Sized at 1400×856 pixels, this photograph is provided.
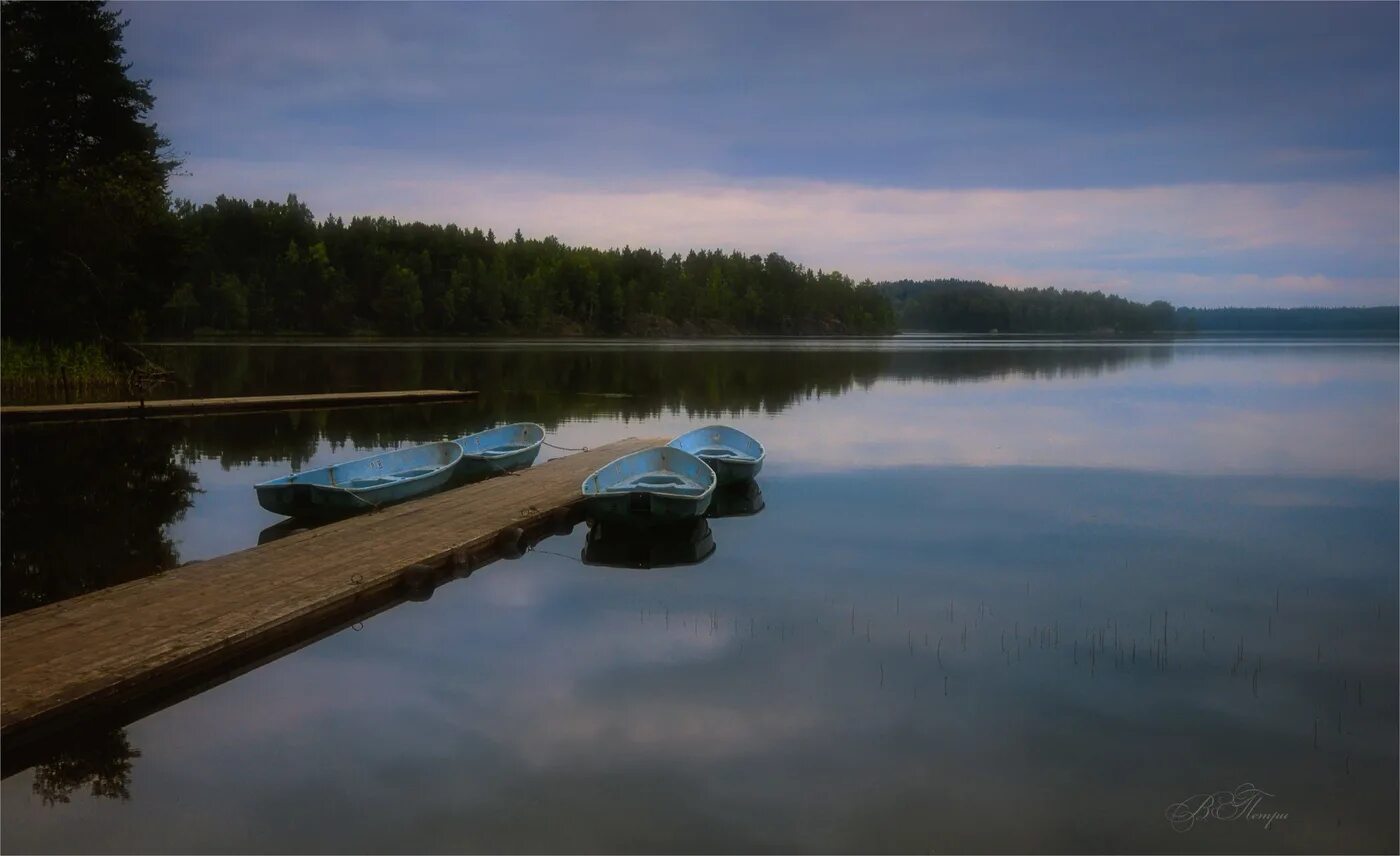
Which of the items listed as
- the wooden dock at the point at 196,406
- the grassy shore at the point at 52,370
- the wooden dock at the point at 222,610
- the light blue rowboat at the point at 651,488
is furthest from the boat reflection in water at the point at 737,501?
the grassy shore at the point at 52,370

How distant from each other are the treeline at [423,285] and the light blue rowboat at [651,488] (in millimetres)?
81184

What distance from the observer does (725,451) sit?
20094 mm

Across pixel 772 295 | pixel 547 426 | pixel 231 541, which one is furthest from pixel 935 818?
pixel 772 295

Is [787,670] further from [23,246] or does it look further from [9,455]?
[23,246]

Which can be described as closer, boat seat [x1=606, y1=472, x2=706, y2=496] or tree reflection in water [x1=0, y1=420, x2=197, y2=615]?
tree reflection in water [x1=0, y1=420, x2=197, y2=615]

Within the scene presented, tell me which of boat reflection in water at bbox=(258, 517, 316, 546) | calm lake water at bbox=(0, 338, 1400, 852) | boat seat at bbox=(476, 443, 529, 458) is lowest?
calm lake water at bbox=(0, 338, 1400, 852)

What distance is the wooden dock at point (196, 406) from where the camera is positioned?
74.8 feet

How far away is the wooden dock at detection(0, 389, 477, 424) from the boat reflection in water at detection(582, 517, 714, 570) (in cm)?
1521

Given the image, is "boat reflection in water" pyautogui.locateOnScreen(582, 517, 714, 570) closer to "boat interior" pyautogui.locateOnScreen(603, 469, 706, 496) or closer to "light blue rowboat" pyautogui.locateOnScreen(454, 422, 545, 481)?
"boat interior" pyautogui.locateOnScreen(603, 469, 706, 496)

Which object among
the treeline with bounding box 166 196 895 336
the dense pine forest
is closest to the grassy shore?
the dense pine forest

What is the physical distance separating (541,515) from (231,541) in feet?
12.8

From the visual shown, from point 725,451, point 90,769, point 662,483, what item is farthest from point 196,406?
point 90,769

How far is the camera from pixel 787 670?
29.9 feet

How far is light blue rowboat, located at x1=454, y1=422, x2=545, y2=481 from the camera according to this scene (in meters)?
18.3
